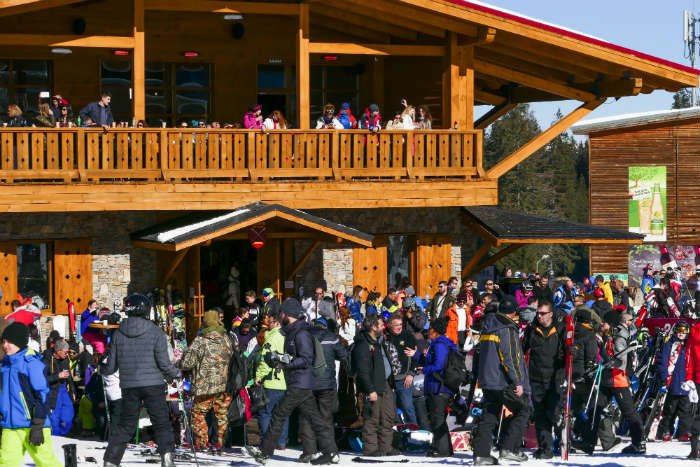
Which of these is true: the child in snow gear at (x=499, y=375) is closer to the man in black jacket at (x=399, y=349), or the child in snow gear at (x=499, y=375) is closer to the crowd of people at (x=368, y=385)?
the crowd of people at (x=368, y=385)

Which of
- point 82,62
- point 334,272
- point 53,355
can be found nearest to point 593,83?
point 334,272

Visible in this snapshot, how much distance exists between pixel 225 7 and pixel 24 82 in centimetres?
397

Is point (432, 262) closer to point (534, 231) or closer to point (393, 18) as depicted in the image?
point (534, 231)

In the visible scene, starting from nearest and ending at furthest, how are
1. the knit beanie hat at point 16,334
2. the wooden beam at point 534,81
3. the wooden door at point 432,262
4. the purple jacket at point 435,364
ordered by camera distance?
1. the knit beanie hat at point 16,334
2. the purple jacket at point 435,364
3. the wooden door at point 432,262
4. the wooden beam at point 534,81

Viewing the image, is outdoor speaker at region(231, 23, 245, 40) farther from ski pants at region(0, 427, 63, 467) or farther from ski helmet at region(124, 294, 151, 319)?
ski pants at region(0, 427, 63, 467)

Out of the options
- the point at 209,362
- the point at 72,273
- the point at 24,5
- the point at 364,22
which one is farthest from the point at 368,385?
the point at 364,22

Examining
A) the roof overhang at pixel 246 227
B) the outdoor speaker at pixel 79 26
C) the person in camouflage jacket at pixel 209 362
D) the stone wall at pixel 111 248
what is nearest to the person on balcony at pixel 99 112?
the stone wall at pixel 111 248

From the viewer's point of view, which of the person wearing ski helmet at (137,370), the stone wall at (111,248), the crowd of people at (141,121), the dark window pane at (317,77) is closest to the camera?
the person wearing ski helmet at (137,370)

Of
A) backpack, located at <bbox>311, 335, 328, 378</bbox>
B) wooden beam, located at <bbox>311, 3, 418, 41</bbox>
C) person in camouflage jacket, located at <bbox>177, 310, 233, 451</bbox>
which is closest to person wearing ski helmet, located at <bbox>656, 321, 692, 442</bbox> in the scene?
backpack, located at <bbox>311, 335, 328, 378</bbox>

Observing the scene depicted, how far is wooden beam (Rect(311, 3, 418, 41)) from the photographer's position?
2245 cm

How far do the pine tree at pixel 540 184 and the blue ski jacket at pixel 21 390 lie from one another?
69.7m

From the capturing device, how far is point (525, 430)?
14.0 meters

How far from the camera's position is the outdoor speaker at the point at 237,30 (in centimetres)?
2358

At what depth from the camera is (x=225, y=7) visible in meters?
21.7
